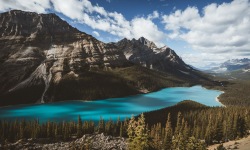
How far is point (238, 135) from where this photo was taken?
133 meters

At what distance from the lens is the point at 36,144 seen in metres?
99.5

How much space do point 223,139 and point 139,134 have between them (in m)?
109

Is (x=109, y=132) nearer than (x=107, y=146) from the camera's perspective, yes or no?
No

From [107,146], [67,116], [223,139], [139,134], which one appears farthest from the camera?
[67,116]

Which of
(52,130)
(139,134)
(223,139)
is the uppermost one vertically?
(139,134)

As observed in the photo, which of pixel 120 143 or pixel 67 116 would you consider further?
pixel 67 116

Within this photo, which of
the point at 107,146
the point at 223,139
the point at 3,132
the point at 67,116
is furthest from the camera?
the point at 67,116

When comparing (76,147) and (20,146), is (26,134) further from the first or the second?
(76,147)

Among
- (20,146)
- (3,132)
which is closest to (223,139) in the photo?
(20,146)

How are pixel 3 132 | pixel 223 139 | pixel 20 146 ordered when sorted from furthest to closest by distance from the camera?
1. pixel 223 139
2. pixel 3 132
3. pixel 20 146

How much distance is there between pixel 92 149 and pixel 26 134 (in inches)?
1919

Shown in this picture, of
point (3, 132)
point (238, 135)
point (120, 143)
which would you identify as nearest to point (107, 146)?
point (120, 143)

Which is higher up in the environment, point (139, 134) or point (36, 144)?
point (139, 134)

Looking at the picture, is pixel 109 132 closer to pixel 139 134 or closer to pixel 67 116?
pixel 67 116
